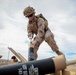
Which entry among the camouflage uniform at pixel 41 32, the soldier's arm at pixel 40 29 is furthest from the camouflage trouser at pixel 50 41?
the soldier's arm at pixel 40 29

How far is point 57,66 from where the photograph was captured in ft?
9.06

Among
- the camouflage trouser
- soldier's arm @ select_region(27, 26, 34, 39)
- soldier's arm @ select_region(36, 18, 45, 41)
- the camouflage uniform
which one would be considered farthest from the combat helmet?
the camouflage trouser

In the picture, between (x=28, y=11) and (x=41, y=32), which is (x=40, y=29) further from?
(x=28, y=11)

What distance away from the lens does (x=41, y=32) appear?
5234mm

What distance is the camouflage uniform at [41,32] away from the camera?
5237 millimetres

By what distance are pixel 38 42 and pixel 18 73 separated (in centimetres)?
282

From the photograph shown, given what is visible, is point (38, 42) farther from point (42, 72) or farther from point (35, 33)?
point (42, 72)

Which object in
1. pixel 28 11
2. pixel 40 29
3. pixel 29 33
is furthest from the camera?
pixel 29 33

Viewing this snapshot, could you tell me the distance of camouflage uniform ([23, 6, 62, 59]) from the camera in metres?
5.24

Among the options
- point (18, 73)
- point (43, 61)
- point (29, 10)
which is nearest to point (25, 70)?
point (18, 73)

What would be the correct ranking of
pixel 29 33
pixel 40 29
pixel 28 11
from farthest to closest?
1. pixel 29 33
2. pixel 40 29
3. pixel 28 11

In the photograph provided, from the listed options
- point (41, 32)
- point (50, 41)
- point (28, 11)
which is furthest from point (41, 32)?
point (28, 11)

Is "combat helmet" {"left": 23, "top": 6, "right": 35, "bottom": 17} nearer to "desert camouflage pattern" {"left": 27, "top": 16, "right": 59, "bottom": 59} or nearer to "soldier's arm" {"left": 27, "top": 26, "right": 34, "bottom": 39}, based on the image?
"desert camouflage pattern" {"left": 27, "top": 16, "right": 59, "bottom": 59}

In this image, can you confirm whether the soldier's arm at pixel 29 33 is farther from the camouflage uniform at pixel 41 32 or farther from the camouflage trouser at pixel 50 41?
the camouflage trouser at pixel 50 41
